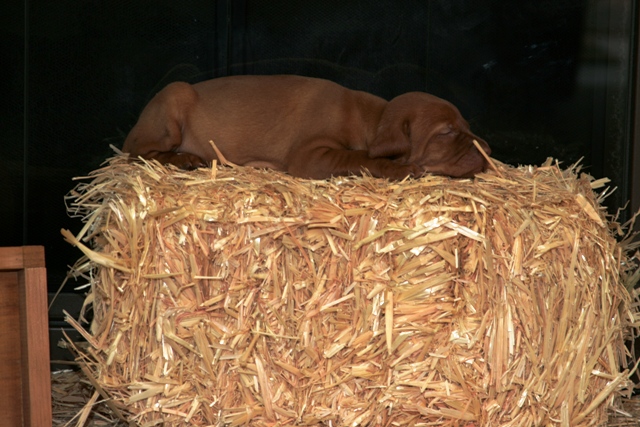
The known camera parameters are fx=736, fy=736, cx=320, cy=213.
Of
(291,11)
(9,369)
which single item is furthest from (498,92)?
(9,369)

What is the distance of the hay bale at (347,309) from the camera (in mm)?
2629

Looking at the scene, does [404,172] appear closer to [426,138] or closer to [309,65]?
[426,138]

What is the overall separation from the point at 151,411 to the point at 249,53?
7.00 feet

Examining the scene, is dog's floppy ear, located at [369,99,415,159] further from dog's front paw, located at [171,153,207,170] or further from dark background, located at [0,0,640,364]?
dog's front paw, located at [171,153,207,170]

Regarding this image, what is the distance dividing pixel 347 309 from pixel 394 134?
1.08 m

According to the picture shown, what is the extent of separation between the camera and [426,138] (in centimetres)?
344

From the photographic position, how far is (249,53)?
13.4ft

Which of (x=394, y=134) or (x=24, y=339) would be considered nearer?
(x=24, y=339)

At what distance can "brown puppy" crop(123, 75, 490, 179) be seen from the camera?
3.44m

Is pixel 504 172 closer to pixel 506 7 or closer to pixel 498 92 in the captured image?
pixel 498 92

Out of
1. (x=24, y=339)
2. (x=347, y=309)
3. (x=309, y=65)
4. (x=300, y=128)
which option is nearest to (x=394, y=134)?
(x=300, y=128)

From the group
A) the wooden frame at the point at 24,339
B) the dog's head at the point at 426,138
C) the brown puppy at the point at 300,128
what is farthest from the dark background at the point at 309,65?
the wooden frame at the point at 24,339

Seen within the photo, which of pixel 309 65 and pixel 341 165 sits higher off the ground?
pixel 309 65

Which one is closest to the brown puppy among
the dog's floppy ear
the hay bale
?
the dog's floppy ear
